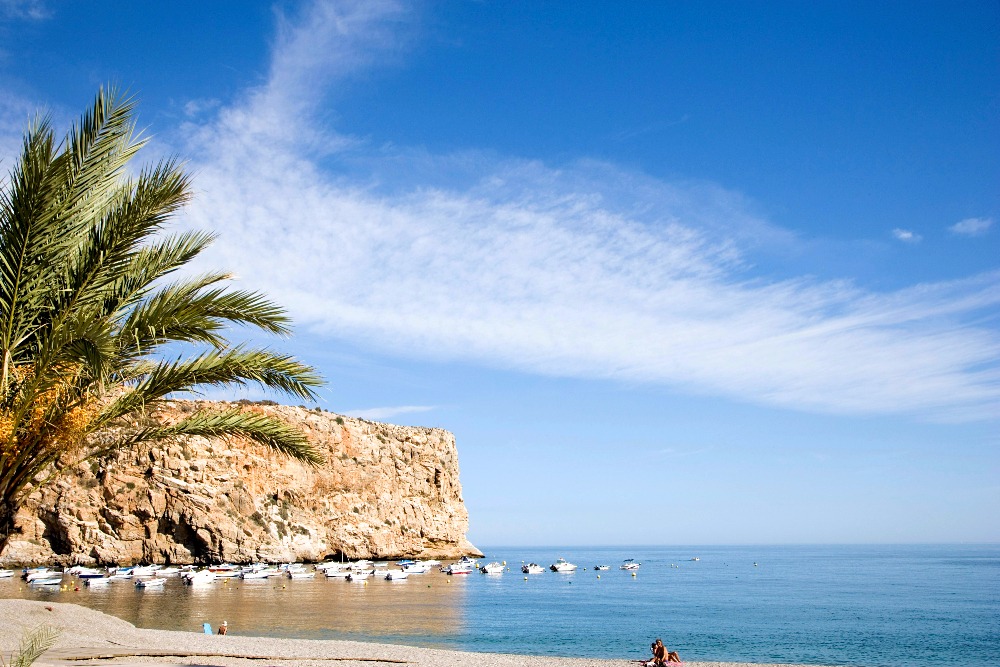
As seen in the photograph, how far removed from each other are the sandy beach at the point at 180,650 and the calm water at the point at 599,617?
274 inches

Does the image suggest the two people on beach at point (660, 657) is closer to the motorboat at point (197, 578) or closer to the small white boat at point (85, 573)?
the motorboat at point (197, 578)

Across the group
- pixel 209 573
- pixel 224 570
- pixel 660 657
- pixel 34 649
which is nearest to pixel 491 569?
pixel 224 570

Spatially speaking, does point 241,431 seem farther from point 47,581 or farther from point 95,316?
point 47,581

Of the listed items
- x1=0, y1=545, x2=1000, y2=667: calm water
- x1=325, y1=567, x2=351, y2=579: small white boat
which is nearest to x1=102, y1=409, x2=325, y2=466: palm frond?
x1=0, y1=545, x2=1000, y2=667: calm water

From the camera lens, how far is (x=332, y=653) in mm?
22031

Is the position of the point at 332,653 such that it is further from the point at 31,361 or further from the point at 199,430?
the point at 31,361

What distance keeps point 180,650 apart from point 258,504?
6202 cm

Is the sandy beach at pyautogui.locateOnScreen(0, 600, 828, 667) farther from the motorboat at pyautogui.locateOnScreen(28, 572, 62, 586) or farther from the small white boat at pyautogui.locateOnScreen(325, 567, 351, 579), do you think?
the small white boat at pyautogui.locateOnScreen(325, 567, 351, 579)

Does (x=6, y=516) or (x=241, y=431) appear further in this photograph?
(x=241, y=431)

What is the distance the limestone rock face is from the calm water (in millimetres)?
11117

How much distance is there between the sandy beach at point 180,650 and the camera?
1614 cm

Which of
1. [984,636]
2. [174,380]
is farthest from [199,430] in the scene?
[984,636]

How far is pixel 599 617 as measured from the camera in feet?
152

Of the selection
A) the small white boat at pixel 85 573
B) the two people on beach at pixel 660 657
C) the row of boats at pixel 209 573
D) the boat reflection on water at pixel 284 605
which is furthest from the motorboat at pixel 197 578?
the two people on beach at pixel 660 657
